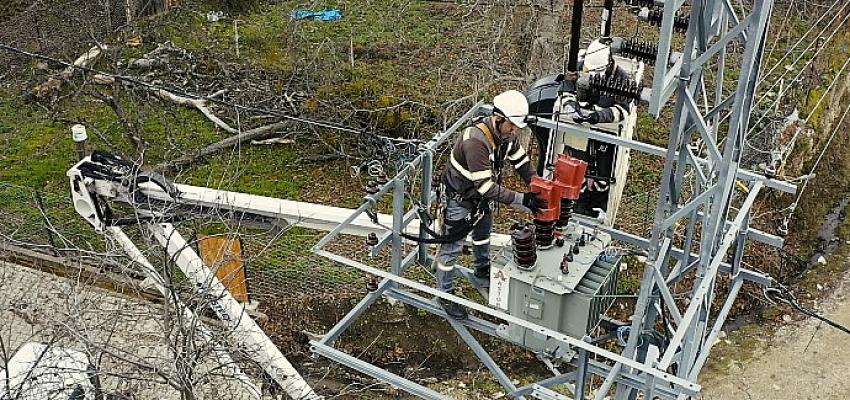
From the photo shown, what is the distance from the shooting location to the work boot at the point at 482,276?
980 centimetres

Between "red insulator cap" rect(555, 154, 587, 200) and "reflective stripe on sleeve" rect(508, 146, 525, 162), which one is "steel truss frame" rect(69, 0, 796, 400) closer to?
"reflective stripe on sleeve" rect(508, 146, 525, 162)

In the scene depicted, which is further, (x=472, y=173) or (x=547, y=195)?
(x=472, y=173)

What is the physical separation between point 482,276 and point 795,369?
656 cm

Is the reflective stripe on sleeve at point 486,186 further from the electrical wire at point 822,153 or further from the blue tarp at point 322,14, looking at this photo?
the blue tarp at point 322,14

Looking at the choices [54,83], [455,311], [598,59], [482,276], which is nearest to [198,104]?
[54,83]

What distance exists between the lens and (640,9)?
8562mm

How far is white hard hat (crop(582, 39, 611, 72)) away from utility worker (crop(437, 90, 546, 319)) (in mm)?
715

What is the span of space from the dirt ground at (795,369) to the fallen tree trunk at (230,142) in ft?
29.5

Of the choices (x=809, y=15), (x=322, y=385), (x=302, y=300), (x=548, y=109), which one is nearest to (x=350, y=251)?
(x=302, y=300)

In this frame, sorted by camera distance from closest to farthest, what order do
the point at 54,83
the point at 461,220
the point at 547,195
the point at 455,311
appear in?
the point at 547,195 → the point at 461,220 → the point at 455,311 → the point at 54,83

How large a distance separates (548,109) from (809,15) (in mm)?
14757

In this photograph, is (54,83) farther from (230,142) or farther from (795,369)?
(795,369)

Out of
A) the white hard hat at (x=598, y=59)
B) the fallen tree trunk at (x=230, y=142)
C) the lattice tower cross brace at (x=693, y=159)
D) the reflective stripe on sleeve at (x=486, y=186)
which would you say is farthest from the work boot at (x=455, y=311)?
the fallen tree trunk at (x=230, y=142)

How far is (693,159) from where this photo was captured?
27.2ft
